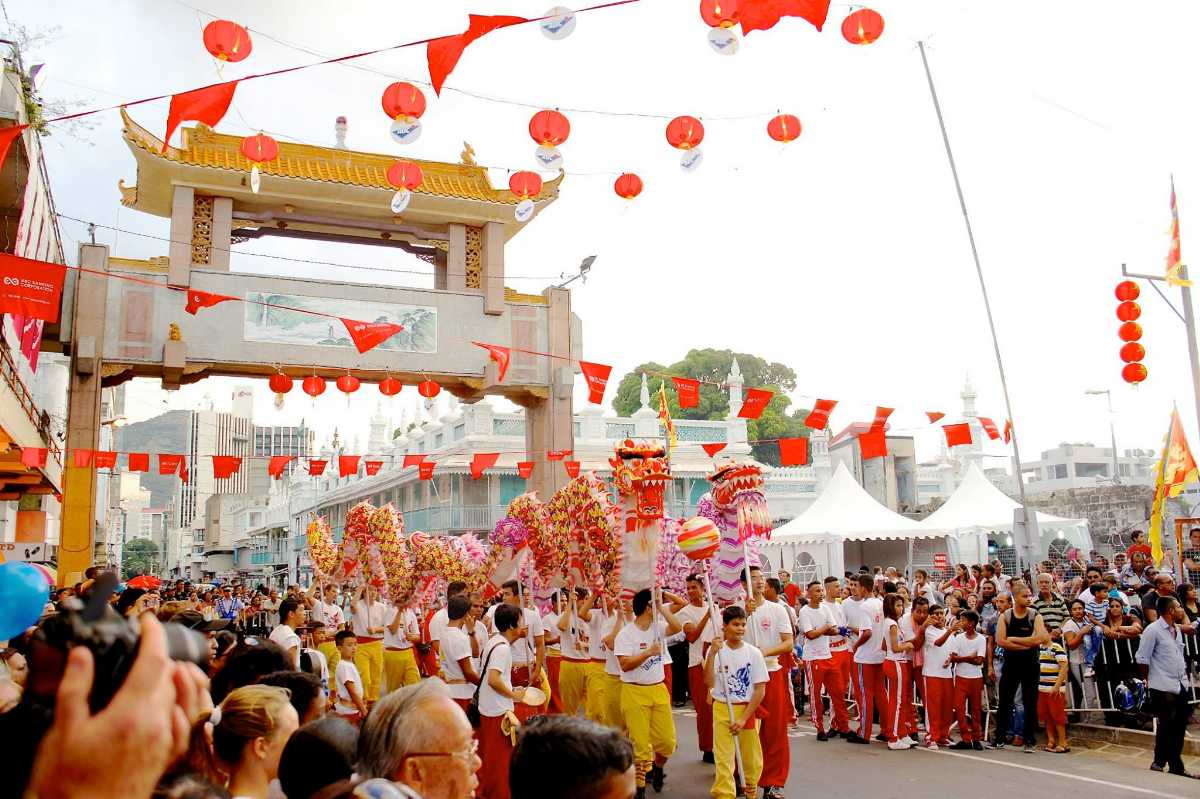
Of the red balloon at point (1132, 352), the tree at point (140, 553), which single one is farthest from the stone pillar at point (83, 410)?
the tree at point (140, 553)

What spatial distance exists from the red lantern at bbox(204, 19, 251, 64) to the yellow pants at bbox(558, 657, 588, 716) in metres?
6.37

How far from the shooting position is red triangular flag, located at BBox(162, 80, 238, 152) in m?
7.05

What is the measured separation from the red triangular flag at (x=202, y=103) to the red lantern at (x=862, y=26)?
16.4 ft

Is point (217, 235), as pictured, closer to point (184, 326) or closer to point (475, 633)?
point (184, 326)

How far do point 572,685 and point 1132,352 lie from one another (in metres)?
8.96

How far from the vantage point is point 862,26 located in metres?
8.01

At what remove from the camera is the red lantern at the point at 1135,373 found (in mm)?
12830

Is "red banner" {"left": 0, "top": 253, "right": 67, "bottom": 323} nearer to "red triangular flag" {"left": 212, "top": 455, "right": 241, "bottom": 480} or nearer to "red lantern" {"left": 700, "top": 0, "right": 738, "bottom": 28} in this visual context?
"red lantern" {"left": 700, "top": 0, "right": 738, "bottom": 28}

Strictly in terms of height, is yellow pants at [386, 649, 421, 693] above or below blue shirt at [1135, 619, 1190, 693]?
below

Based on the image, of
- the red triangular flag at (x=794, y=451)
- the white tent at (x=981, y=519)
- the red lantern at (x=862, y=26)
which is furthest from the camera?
the white tent at (x=981, y=519)

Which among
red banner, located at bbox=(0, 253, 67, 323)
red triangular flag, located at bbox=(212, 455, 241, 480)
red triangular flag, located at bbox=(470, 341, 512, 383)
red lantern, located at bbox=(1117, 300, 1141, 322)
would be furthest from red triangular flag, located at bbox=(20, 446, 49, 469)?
red lantern, located at bbox=(1117, 300, 1141, 322)

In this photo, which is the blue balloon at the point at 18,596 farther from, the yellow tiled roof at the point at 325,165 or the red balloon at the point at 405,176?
the yellow tiled roof at the point at 325,165

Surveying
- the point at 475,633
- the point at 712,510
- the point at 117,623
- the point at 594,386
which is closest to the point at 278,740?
the point at 117,623

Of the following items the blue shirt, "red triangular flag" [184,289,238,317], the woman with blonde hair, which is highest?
"red triangular flag" [184,289,238,317]
